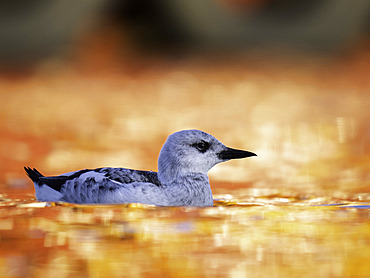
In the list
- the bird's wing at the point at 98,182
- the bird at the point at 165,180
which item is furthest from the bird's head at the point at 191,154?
the bird's wing at the point at 98,182

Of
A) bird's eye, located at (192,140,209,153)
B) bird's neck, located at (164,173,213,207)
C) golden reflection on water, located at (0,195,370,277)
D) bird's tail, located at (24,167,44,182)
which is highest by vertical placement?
bird's eye, located at (192,140,209,153)

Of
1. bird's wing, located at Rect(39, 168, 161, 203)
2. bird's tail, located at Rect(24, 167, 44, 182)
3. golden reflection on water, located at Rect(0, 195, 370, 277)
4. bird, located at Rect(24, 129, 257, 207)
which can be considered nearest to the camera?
golden reflection on water, located at Rect(0, 195, 370, 277)

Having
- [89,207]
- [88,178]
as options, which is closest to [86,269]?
[89,207]

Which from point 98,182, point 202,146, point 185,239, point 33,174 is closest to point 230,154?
point 202,146

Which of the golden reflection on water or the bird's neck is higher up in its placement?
the bird's neck

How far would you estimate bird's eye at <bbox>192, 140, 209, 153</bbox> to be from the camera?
24.0 ft

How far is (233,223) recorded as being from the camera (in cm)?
578

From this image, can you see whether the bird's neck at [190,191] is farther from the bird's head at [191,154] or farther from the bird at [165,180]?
the bird's head at [191,154]

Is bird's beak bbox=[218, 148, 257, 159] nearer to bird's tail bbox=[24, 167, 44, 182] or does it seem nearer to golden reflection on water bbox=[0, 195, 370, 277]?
golden reflection on water bbox=[0, 195, 370, 277]

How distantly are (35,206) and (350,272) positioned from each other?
4.62 m

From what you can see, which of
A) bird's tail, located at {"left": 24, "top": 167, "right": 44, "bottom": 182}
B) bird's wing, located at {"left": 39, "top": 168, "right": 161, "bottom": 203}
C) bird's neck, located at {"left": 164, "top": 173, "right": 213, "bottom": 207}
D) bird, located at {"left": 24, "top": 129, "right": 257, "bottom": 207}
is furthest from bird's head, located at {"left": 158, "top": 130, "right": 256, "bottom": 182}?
bird's tail, located at {"left": 24, "top": 167, "right": 44, "bottom": 182}

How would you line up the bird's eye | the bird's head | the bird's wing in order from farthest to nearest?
the bird's eye → the bird's head → the bird's wing

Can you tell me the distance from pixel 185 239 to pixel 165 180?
2.31 meters

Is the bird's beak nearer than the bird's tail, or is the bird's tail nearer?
the bird's beak
